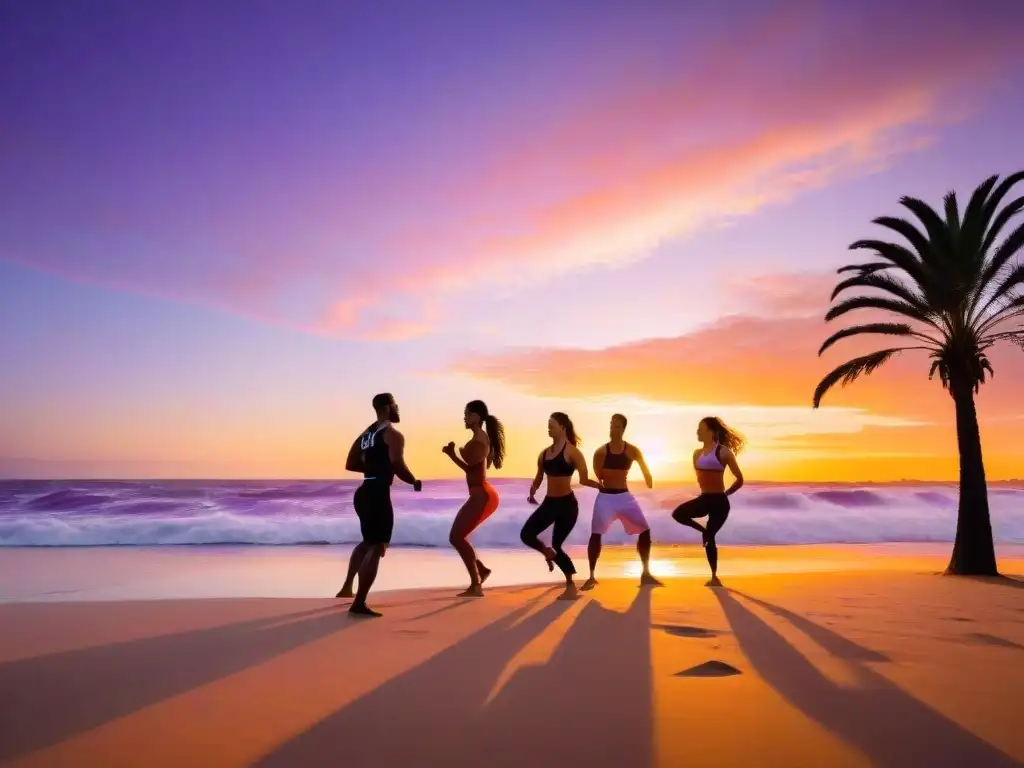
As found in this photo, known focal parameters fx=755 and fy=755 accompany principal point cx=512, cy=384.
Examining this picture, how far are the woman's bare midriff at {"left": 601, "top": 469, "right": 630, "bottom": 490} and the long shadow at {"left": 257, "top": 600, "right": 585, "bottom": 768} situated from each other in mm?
5222

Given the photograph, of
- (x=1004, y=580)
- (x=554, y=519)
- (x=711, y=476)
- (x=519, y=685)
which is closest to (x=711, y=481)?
(x=711, y=476)

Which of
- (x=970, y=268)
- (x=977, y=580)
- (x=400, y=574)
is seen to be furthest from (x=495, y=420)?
(x=970, y=268)

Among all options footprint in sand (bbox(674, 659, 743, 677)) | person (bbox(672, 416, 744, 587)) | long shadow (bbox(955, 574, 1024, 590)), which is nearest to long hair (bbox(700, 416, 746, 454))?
person (bbox(672, 416, 744, 587))

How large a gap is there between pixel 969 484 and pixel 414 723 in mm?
12976

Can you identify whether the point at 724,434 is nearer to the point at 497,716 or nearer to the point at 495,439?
the point at 495,439

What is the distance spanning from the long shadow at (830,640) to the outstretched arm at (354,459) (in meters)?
5.02

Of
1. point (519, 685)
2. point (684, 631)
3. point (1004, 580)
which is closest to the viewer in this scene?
point (519, 685)

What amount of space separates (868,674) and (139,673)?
5.38 meters

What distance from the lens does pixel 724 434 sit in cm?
1209

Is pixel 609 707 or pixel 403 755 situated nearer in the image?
pixel 403 755

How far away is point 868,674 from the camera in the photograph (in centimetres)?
545

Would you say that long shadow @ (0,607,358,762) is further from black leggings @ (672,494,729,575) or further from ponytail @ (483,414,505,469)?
black leggings @ (672,494,729,575)

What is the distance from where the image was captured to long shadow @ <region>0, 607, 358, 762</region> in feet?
14.4

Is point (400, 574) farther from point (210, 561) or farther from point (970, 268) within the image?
point (970, 268)
